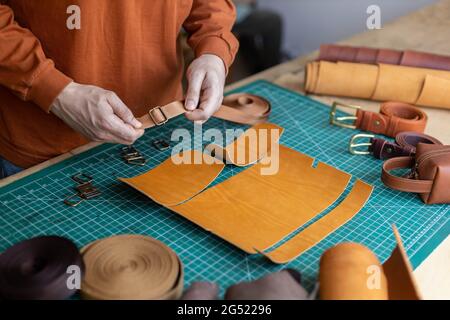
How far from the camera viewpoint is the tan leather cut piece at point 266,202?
154 cm

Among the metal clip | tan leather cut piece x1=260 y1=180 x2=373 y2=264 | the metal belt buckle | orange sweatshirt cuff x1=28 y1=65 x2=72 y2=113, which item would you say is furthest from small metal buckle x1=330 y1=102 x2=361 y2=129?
orange sweatshirt cuff x1=28 y1=65 x2=72 y2=113

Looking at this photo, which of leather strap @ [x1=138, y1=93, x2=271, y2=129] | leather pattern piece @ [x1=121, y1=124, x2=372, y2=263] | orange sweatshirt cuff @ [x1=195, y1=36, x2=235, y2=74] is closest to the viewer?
leather pattern piece @ [x1=121, y1=124, x2=372, y2=263]

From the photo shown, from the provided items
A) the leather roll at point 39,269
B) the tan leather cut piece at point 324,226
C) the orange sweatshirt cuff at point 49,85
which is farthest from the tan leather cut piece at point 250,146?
the leather roll at point 39,269

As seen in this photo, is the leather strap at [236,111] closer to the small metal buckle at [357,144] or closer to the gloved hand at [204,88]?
the gloved hand at [204,88]

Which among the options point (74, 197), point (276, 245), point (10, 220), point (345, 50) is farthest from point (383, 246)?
point (345, 50)

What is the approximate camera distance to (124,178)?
5.78 ft

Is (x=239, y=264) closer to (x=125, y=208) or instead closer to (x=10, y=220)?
(x=125, y=208)

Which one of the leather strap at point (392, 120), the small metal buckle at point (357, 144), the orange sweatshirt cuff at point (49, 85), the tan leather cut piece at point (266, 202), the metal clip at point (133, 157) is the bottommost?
the tan leather cut piece at point (266, 202)

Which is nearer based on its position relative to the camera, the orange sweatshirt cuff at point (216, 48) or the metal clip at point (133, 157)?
the metal clip at point (133, 157)

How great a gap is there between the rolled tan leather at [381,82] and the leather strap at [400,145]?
0.35m

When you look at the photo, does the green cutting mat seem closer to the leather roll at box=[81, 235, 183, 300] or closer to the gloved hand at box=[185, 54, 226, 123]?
the leather roll at box=[81, 235, 183, 300]

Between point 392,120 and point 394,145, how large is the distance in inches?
7.4

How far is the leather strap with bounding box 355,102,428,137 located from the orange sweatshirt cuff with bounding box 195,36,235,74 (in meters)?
0.56

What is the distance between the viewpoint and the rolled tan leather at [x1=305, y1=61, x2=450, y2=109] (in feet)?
7.58
